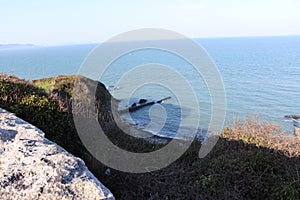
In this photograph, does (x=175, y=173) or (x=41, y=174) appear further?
(x=175, y=173)

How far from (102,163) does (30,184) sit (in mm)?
3323

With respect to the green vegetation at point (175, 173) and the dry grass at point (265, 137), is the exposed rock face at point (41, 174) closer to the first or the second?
the green vegetation at point (175, 173)

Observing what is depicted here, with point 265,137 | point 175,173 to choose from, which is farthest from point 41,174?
point 265,137

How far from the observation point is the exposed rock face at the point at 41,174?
3070 millimetres

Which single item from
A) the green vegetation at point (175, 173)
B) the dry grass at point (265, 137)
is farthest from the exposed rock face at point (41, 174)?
the dry grass at point (265, 137)

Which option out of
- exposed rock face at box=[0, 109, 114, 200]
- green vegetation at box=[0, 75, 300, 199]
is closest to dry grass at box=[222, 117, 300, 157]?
green vegetation at box=[0, 75, 300, 199]

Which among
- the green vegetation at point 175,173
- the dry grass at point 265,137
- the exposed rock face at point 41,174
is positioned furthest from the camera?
the dry grass at point 265,137

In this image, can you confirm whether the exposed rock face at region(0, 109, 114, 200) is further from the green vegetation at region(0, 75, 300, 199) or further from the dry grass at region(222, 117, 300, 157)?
the dry grass at region(222, 117, 300, 157)

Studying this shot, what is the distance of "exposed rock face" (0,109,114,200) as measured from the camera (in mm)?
3070

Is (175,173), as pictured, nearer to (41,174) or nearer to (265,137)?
(41,174)

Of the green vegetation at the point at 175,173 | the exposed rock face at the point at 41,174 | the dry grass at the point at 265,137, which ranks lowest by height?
the dry grass at the point at 265,137

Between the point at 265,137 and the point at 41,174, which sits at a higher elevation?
the point at 41,174

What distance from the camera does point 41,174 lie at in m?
3.27

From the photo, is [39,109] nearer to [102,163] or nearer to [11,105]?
[11,105]
